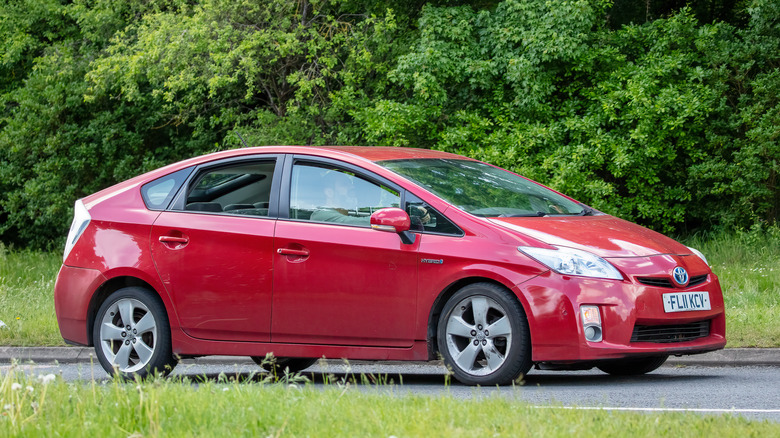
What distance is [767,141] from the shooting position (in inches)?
711

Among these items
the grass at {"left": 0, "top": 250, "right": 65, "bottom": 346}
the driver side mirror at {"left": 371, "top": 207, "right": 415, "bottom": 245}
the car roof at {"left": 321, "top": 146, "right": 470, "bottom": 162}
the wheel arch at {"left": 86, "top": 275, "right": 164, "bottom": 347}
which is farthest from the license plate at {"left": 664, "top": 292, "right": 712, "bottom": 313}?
the grass at {"left": 0, "top": 250, "right": 65, "bottom": 346}

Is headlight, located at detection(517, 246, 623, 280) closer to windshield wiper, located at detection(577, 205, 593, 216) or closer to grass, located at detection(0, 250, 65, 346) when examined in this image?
windshield wiper, located at detection(577, 205, 593, 216)

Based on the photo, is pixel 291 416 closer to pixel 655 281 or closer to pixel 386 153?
pixel 655 281

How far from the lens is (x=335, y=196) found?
307 inches

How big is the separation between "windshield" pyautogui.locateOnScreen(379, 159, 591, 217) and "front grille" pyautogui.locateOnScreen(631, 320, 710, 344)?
119 centimetres

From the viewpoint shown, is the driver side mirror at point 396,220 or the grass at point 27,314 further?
the grass at point 27,314

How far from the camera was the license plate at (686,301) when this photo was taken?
710 centimetres

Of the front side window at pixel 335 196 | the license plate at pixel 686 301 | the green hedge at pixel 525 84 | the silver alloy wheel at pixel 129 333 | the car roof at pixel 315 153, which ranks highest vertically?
the green hedge at pixel 525 84

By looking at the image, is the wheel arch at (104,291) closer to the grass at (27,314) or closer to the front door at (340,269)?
the front door at (340,269)

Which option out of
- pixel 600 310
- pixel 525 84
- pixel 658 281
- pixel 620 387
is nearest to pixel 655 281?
pixel 658 281

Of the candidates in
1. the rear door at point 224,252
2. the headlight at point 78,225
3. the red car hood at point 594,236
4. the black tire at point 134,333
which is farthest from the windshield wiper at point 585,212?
the headlight at point 78,225

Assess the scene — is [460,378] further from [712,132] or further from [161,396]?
[712,132]

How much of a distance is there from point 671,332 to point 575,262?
856mm

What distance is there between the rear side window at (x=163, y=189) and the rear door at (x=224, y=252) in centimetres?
10
